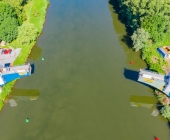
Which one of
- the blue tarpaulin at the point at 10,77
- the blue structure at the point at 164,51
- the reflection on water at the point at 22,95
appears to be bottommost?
the reflection on water at the point at 22,95

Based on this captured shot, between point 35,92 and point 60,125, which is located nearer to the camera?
point 60,125

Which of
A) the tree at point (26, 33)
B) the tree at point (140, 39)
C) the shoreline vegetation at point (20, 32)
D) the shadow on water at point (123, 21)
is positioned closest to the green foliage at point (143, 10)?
the shadow on water at point (123, 21)

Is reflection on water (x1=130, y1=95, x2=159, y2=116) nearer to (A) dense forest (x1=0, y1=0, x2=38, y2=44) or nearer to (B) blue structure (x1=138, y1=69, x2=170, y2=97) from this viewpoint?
(B) blue structure (x1=138, y1=69, x2=170, y2=97)

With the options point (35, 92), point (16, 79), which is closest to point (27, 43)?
point (16, 79)

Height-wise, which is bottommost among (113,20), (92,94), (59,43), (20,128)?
(20,128)

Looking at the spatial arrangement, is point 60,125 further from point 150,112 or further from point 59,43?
point 59,43

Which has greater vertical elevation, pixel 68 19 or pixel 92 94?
pixel 68 19

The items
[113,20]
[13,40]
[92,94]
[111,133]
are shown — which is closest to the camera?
[111,133]

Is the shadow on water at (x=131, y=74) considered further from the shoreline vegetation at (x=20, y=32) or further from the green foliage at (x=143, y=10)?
the shoreline vegetation at (x=20, y=32)

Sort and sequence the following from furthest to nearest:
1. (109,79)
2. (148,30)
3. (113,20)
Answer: (113,20)
(148,30)
(109,79)
